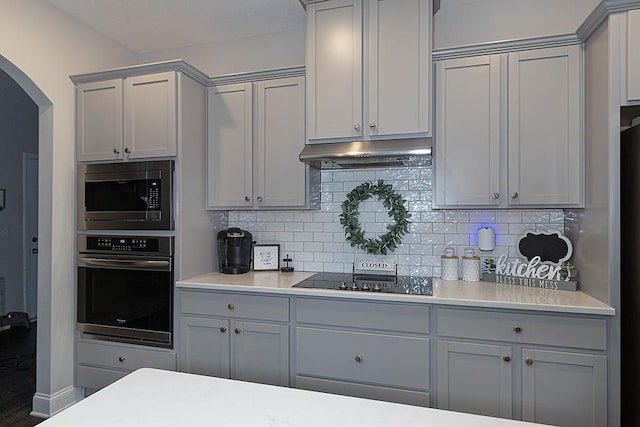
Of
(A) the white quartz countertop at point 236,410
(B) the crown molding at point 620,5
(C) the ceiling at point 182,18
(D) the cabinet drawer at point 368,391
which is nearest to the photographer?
(A) the white quartz countertop at point 236,410

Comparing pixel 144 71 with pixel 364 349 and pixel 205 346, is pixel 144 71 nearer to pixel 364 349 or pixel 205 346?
pixel 205 346

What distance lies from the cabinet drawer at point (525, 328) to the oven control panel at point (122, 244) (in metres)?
1.96

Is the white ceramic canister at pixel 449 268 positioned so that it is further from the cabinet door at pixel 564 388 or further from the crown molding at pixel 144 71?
the crown molding at pixel 144 71

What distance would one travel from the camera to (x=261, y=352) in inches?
97.3

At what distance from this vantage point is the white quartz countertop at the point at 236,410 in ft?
2.73

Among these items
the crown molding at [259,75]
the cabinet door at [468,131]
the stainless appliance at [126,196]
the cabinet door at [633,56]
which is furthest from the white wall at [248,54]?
the cabinet door at [633,56]

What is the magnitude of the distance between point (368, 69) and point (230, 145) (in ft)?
3.79

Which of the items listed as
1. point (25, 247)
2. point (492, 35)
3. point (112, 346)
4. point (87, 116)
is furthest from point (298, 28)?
point (25, 247)

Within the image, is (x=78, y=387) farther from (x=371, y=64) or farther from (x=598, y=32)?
(x=598, y=32)

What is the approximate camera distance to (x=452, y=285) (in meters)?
2.47

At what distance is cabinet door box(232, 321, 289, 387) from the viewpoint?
7.91 feet

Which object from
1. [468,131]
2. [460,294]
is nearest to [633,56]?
[468,131]

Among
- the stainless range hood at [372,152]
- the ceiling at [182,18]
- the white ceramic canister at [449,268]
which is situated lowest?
the white ceramic canister at [449,268]

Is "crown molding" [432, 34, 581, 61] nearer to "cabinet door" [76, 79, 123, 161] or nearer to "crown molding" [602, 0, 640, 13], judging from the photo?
"crown molding" [602, 0, 640, 13]
